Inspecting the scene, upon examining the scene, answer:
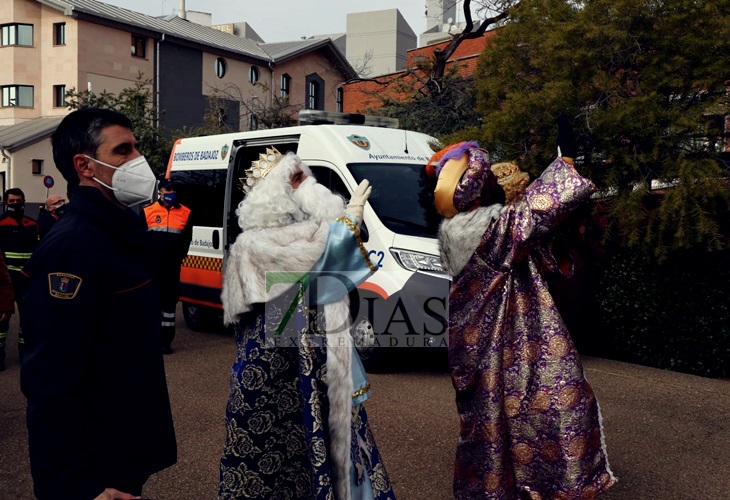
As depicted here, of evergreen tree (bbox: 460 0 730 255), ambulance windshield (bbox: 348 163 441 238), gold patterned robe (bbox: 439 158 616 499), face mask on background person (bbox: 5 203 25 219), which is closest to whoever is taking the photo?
gold patterned robe (bbox: 439 158 616 499)

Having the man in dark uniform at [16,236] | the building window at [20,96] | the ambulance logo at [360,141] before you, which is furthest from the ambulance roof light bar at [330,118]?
the building window at [20,96]

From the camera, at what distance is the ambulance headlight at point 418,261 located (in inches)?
281

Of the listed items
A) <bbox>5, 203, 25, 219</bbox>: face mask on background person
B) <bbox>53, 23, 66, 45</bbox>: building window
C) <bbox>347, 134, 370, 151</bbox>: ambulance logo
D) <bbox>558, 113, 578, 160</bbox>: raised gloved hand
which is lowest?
<bbox>5, 203, 25, 219</bbox>: face mask on background person

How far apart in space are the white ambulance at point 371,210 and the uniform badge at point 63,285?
3.99 meters

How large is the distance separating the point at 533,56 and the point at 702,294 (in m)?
2.73

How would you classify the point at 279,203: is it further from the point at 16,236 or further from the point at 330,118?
the point at 16,236

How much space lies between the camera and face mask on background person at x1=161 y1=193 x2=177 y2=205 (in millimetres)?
8604

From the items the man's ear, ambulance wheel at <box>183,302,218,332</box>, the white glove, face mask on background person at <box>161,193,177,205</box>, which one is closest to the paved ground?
face mask on background person at <box>161,193,177,205</box>

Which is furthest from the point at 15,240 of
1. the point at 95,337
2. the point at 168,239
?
the point at 95,337

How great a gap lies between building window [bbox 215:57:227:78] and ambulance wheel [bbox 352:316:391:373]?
31.5 m

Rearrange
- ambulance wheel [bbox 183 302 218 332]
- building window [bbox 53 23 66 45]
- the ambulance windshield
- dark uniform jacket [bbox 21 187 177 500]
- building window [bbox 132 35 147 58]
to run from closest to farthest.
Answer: dark uniform jacket [bbox 21 187 177 500], the ambulance windshield, ambulance wheel [bbox 183 302 218 332], building window [bbox 53 23 66 45], building window [bbox 132 35 147 58]

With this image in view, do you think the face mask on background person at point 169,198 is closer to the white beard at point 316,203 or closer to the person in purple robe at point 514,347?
the person in purple robe at point 514,347

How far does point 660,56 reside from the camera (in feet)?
22.0

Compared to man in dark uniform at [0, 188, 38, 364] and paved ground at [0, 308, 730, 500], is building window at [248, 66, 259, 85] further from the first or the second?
paved ground at [0, 308, 730, 500]
